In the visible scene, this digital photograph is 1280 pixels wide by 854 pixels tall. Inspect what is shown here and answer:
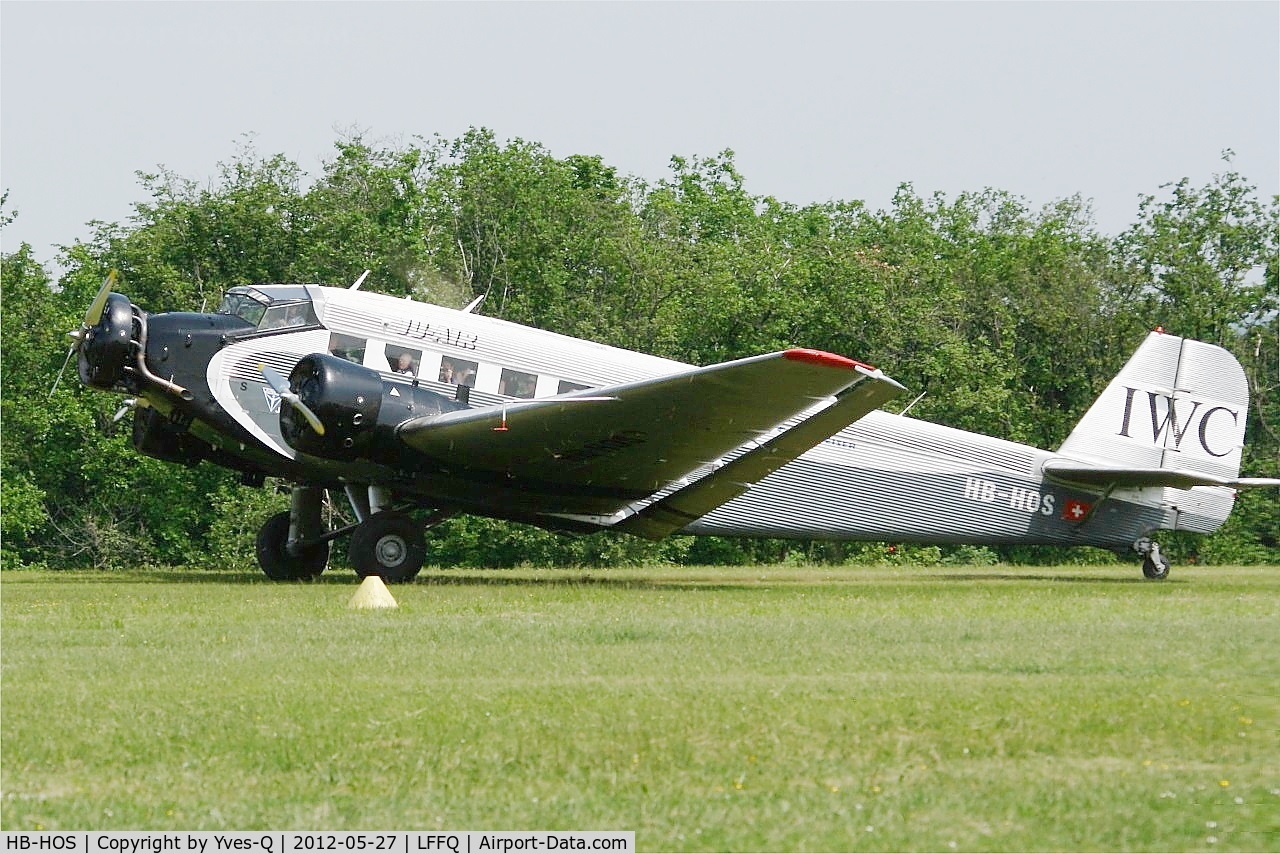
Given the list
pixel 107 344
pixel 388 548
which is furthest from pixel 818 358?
pixel 107 344

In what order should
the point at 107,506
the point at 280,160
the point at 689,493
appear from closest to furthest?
the point at 689,493 < the point at 107,506 < the point at 280,160

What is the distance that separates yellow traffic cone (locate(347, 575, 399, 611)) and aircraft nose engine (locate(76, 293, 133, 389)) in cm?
459

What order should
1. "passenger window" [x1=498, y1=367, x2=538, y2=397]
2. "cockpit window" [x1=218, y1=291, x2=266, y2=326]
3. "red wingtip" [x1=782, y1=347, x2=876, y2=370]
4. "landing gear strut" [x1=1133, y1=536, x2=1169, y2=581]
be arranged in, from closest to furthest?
"red wingtip" [x1=782, y1=347, x2=876, y2=370]
"cockpit window" [x1=218, y1=291, x2=266, y2=326]
"passenger window" [x1=498, y1=367, x2=538, y2=397]
"landing gear strut" [x1=1133, y1=536, x2=1169, y2=581]

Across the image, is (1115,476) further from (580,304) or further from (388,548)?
(580,304)

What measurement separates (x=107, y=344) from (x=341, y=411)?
278cm

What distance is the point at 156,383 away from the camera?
17281 mm

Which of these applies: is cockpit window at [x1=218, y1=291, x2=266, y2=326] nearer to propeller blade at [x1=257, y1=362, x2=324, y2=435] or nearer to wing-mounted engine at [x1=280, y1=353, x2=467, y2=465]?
propeller blade at [x1=257, y1=362, x2=324, y2=435]

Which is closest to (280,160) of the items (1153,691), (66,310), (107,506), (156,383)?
(66,310)

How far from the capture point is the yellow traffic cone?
45.3 feet

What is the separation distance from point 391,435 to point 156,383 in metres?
2.72

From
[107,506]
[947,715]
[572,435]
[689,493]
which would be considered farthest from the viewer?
[107,506]

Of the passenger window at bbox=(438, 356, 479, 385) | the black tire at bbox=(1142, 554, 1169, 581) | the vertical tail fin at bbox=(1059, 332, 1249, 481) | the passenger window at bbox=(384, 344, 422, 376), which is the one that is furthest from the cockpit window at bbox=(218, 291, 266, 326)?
the black tire at bbox=(1142, 554, 1169, 581)

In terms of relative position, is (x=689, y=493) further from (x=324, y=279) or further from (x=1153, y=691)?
(x=324, y=279)

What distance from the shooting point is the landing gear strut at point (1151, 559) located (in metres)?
21.1
